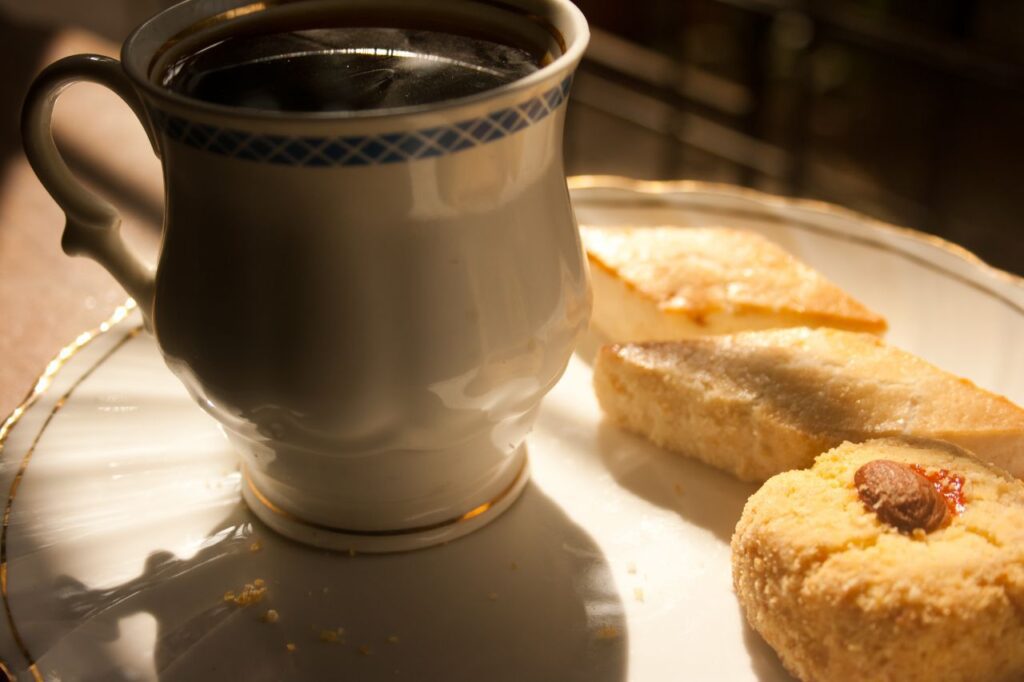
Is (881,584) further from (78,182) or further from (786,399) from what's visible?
(78,182)

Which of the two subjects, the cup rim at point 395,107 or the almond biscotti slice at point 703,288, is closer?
the cup rim at point 395,107

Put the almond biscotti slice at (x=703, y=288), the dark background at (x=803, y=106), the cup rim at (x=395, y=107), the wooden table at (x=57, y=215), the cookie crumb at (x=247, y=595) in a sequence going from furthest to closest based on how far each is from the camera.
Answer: the dark background at (x=803, y=106), the wooden table at (x=57, y=215), the almond biscotti slice at (x=703, y=288), the cookie crumb at (x=247, y=595), the cup rim at (x=395, y=107)

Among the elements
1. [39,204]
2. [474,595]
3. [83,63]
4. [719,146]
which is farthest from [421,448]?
[719,146]

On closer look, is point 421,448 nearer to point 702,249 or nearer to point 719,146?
point 702,249

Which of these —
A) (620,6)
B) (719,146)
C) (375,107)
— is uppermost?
(375,107)

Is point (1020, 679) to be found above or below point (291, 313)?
below

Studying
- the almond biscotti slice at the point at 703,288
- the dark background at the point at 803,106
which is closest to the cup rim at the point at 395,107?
the almond biscotti slice at the point at 703,288

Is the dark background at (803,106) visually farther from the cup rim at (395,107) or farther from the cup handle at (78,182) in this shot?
the cup handle at (78,182)
